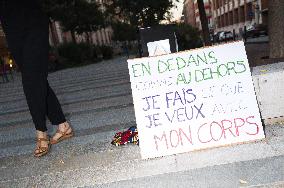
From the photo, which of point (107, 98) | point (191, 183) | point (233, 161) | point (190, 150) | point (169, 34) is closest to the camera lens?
point (191, 183)

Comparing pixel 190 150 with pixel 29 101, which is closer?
pixel 190 150

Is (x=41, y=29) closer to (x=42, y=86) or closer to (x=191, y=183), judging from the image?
(x=42, y=86)

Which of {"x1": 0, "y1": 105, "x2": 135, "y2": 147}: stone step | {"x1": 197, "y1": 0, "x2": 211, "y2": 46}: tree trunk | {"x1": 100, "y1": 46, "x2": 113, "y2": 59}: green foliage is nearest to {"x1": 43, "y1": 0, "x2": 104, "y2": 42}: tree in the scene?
{"x1": 100, "y1": 46, "x2": 113, "y2": 59}: green foliage

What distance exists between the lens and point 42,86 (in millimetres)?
3621

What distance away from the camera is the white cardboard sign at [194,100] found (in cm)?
310

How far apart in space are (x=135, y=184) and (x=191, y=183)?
43cm

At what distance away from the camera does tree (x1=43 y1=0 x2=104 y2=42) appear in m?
25.2

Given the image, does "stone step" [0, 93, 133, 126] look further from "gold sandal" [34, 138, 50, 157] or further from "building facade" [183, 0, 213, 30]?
"building facade" [183, 0, 213, 30]

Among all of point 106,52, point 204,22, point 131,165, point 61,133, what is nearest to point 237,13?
point 106,52

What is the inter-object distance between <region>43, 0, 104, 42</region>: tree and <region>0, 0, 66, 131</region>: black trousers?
69.7ft

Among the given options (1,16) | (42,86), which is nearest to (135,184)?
(42,86)

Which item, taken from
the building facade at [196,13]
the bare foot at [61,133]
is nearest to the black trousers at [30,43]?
the bare foot at [61,133]

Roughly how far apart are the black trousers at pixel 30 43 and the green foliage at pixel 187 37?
13524 mm

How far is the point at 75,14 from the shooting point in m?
28.0
